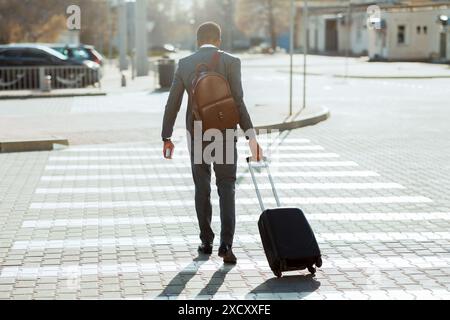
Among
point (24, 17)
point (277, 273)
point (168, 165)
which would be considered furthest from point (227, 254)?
point (24, 17)

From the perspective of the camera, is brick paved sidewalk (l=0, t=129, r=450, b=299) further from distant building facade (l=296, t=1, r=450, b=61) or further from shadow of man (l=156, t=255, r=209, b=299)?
distant building facade (l=296, t=1, r=450, b=61)

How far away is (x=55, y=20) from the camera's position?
57.0m

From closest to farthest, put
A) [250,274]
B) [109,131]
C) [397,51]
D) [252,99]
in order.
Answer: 1. [250,274]
2. [109,131]
3. [252,99]
4. [397,51]

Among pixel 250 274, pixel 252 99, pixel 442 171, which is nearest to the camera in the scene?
pixel 250 274

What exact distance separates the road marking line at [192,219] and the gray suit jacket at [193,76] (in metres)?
2.01

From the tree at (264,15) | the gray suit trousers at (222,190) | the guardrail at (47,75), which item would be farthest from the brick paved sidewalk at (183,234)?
the tree at (264,15)

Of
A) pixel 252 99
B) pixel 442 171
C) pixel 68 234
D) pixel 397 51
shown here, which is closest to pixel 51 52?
pixel 252 99

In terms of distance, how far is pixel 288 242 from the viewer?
6648 mm

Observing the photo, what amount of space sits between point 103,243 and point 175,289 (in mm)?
1798

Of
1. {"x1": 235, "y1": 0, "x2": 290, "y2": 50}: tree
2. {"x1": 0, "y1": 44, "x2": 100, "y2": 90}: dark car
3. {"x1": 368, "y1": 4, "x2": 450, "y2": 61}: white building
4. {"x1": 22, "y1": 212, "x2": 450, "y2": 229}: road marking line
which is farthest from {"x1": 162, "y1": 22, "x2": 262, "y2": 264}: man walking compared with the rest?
{"x1": 235, "y1": 0, "x2": 290, "y2": 50}: tree

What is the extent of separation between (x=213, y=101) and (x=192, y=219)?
100 inches

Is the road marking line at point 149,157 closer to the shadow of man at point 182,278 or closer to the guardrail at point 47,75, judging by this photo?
the shadow of man at point 182,278

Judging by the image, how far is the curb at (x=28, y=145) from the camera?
49.6 ft
